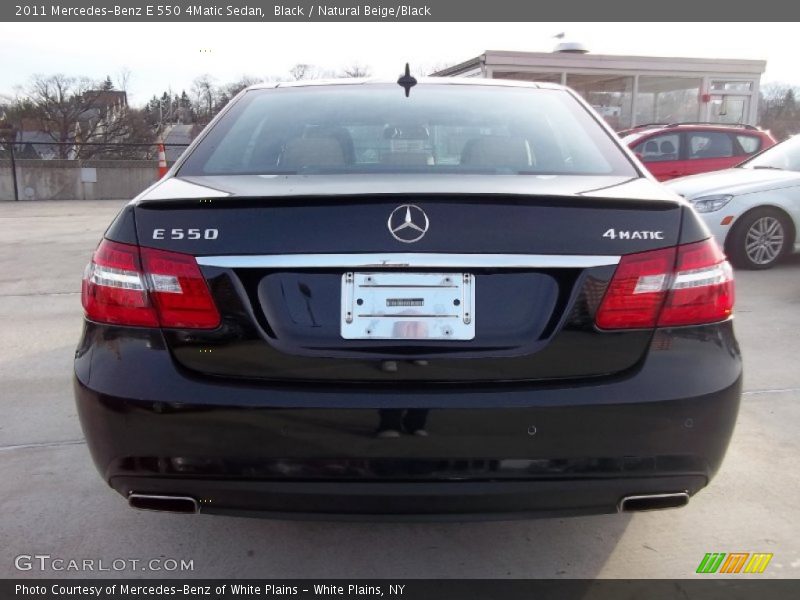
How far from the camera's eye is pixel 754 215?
7117 millimetres

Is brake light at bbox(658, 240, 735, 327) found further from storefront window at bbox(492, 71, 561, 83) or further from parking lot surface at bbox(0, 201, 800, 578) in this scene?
storefront window at bbox(492, 71, 561, 83)

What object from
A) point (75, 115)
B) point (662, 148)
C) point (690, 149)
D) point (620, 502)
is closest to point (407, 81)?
point (620, 502)

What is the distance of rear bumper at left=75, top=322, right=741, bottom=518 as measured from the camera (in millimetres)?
1872

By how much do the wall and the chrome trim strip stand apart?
57.9 feet

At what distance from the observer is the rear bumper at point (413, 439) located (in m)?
1.87

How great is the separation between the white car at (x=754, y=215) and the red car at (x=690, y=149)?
3.23 m

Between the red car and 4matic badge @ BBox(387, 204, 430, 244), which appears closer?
4matic badge @ BBox(387, 204, 430, 244)

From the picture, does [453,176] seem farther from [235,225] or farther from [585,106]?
[585,106]

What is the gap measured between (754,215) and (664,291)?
5918 mm

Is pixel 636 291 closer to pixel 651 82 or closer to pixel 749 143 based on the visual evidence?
pixel 749 143

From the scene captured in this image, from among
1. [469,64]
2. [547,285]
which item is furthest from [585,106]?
[469,64]

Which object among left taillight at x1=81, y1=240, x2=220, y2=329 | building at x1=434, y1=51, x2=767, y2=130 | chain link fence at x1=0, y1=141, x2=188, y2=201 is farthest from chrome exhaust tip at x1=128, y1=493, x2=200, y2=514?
chain link fence at x1=0, y1=141, x2=188, y2=201

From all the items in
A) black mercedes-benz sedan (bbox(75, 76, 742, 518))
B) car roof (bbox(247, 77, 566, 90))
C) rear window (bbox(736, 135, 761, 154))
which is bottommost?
black mercedes-benz sedan (bbox(75, 76, 742, 518))

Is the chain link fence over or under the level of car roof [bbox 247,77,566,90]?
under
